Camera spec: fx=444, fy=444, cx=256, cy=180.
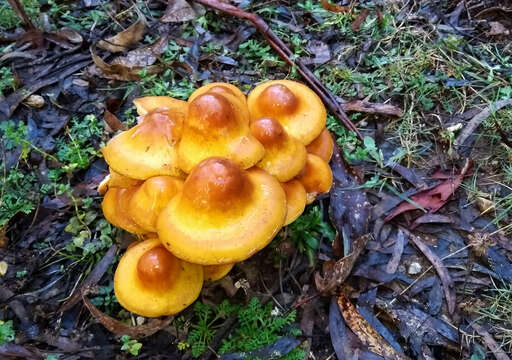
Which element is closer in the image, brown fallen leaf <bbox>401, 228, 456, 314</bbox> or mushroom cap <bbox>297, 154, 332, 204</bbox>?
mushroom cap <bbox>297, 154, 332, 204</bbox>

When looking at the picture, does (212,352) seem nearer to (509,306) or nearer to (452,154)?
(509,306)

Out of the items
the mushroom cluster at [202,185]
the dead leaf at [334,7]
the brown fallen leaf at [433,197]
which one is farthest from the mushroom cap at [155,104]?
the dead leaf at [334,7]

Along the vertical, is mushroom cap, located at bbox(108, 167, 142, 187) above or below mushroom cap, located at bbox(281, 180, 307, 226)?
above

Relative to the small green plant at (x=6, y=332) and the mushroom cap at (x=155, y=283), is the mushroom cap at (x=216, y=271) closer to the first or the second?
the mushroom cap at (x=155, y=283)

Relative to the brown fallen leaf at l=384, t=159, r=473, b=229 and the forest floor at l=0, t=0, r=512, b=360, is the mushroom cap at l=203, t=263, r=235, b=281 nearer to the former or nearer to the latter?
the forest floor at l=0, t=0, r=512, b=360

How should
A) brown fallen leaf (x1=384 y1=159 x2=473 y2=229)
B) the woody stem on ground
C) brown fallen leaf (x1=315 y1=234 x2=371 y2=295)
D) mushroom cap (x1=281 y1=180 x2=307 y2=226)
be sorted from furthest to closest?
the woody stem on ground, brown fallen leaf (x1=384 y1=159 x2=473 y2=229), brown fallen leaf (x1=315 y1=234 x2=371 y2=295), mushroom cap (x1=281 y1=180 x2=307 y2=226)

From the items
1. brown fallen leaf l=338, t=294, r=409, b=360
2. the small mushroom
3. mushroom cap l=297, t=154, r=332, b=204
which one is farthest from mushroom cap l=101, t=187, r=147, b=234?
brown fallen leaf l=338, t=294, r=409, b=360

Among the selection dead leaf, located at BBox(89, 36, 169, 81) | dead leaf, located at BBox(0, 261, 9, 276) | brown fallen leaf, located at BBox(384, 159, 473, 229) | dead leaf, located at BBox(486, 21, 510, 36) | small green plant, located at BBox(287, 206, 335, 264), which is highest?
dead leaf, located at BBox(89, 36, 169, 81)

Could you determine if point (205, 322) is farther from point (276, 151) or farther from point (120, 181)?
point (276, 151)
